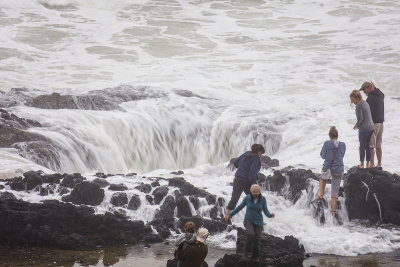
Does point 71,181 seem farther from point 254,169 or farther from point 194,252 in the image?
point 194,252

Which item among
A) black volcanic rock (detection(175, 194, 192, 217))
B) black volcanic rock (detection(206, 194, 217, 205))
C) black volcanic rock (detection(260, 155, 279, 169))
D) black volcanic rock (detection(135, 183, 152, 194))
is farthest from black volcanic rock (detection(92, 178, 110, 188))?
black volcanic rock (detection(260, 155, 279, 169))

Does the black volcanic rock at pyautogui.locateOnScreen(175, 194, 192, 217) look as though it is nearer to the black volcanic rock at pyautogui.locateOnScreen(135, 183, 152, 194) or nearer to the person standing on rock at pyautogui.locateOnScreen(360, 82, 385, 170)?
the black volcanic rock at pyautogui.locateOnScreen(135, 183, 152, 194)

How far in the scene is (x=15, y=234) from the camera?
852cm

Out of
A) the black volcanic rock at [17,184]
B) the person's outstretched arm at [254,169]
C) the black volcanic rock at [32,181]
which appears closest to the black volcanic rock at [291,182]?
the person's outstretched arm at [254,169]

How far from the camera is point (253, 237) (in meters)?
7.73

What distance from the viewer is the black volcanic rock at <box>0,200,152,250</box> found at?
8492 mm

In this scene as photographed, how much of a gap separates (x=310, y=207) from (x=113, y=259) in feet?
15.3

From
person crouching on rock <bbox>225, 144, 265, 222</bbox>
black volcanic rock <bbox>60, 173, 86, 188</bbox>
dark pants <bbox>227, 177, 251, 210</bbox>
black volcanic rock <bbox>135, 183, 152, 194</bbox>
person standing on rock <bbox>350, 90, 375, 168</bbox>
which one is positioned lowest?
black volcanic rock <bbox>135, 183, 152, 194</bbox>

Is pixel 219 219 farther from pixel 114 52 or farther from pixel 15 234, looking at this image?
pixel 114 52

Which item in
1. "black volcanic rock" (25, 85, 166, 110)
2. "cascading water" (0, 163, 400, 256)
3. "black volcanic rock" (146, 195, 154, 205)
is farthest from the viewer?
"black volcanic rock" (25, 85, 166, 110)

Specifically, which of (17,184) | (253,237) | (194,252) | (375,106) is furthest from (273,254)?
(17,184)

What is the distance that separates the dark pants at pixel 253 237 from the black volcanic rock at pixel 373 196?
3.58 m

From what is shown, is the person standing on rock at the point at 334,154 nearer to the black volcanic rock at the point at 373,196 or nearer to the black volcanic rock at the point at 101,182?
the black volcanic rock at the point at 373,196

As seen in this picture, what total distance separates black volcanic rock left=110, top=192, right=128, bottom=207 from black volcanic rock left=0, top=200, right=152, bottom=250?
34.1 inches
